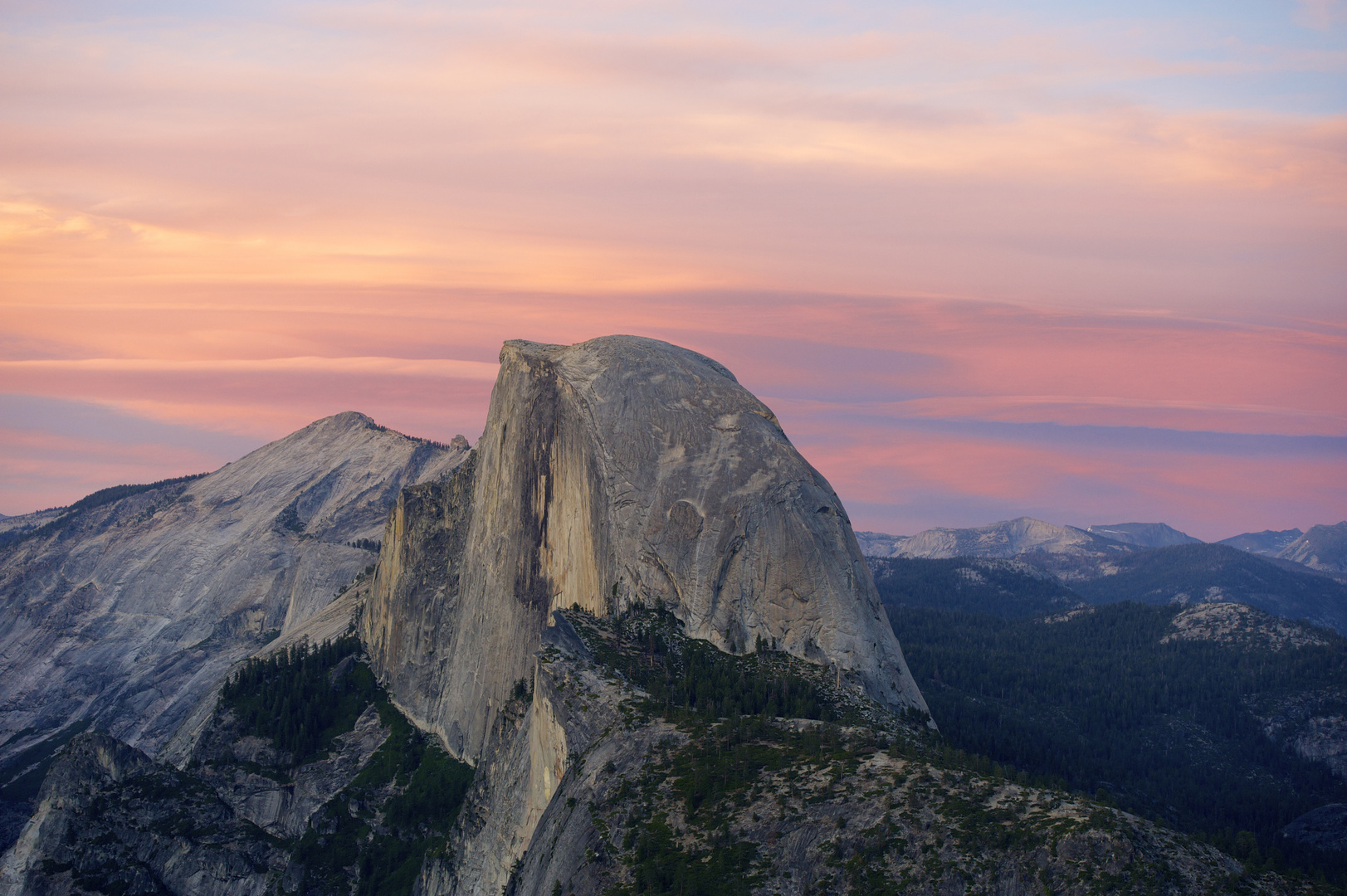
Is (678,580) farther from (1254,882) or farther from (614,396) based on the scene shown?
(1254,882)

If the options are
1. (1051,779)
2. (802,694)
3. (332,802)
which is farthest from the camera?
(332,802)

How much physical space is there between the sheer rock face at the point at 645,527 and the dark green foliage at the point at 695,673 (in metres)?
2.97

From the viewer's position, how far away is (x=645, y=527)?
469ft

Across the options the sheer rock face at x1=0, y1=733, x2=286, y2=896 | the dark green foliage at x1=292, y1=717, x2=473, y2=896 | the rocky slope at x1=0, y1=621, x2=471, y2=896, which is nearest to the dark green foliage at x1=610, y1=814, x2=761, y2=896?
the dark green foliage at x1=292, y1=717, x2=473, y2=896

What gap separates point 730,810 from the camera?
9500 centimetres

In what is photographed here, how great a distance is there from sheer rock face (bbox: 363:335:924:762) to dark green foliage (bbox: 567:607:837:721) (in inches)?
117

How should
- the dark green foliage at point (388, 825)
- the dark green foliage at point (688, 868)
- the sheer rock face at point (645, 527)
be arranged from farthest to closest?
the dark green foliage at point (388, 825), the sheer rock face at point (645, 527), the dark green foliage at point (688, 868)

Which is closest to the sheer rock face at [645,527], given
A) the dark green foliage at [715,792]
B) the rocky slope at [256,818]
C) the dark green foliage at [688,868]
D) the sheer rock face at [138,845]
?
the rocky slope at [256,818]

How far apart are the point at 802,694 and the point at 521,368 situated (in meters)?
72.0

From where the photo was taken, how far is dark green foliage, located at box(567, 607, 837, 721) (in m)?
118

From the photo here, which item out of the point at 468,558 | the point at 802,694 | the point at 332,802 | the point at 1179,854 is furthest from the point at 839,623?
the point at 332,802

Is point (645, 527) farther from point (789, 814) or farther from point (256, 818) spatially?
point (256, 818)

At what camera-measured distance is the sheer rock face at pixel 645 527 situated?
134750mm

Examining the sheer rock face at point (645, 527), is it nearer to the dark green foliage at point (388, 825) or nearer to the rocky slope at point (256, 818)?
the dark green foliage at point (388, 825)
